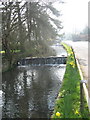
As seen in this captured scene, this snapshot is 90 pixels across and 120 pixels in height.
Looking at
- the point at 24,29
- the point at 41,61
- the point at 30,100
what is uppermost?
the point at 24,29

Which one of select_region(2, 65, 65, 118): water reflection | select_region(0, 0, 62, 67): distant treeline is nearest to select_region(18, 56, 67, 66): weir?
select_region(0, 0, 62, 67): distant treeline

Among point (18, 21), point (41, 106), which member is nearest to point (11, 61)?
point (18, 21)

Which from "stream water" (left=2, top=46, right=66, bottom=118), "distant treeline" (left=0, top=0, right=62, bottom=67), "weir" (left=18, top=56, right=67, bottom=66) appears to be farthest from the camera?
"weir" (left=18, top=56, right=67, bottom=66)

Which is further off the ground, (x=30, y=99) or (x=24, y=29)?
(x=24, y=29)

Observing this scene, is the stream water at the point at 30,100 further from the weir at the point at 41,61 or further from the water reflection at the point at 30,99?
the weir at the point at 41,61

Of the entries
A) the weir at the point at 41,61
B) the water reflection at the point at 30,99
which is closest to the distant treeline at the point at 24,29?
the weir at the point at 41,61

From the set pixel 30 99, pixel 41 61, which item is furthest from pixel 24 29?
pixel 30 99

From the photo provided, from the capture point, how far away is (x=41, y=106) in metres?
8.74

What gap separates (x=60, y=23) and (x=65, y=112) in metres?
24.7

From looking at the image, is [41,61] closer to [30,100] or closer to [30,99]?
[30,99]

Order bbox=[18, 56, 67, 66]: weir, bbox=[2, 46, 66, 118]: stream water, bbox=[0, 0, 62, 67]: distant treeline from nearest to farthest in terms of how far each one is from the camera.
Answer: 1. bbox=[2, 46, 66, 118]: stream water
2. bbox=[0, 0, 62, 67]: distant treeline
3. bbox=[18, 56, 67, 66]: weir

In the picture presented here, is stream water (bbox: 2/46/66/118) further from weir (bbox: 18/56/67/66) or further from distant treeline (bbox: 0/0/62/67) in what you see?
weir (bbox: 18/56/67/66)

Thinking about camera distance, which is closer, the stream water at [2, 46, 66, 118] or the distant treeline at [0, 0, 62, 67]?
the stream water at [2, 46, 66, 118]

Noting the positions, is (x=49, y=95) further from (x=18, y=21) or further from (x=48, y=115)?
A: (x=18, y=21)
